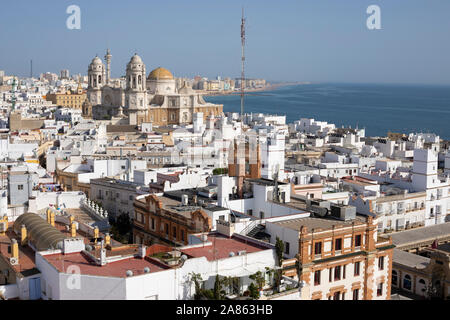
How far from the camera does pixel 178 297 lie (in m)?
12.9

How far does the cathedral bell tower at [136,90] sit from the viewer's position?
220ft

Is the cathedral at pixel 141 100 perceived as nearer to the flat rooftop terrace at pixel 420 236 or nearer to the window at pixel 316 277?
the flat rooftop terrace at pixel 420 236

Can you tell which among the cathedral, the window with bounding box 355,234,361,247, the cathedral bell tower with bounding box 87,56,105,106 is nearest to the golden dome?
the cathedral

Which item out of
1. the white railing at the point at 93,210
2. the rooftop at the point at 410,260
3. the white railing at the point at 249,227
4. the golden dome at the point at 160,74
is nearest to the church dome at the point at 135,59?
the golden dome at the point at 160,74

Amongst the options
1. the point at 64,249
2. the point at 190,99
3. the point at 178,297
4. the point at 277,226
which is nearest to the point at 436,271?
the point at 277,226

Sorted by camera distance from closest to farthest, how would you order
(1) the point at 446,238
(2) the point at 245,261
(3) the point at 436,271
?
1. (2) the point at 245,261
2. (3) the point at 436,271
3. (1) the point at 446,238

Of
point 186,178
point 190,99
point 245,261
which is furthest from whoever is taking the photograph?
point 190,99

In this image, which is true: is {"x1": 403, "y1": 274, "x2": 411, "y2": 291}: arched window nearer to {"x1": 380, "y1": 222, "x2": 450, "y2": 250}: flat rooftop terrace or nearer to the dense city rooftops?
{"x1": 380, "y1": 222, "x2": 450, "y2": 250}: flat rooftop terrace

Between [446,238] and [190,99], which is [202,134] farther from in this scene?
[446,238]

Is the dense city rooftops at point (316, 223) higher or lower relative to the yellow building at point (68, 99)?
lower

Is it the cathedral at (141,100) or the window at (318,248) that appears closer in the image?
the window at (318,248)

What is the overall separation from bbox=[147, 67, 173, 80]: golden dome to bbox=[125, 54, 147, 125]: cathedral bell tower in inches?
318

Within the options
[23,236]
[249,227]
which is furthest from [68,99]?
[249,227]

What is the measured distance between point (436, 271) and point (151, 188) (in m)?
11.2
